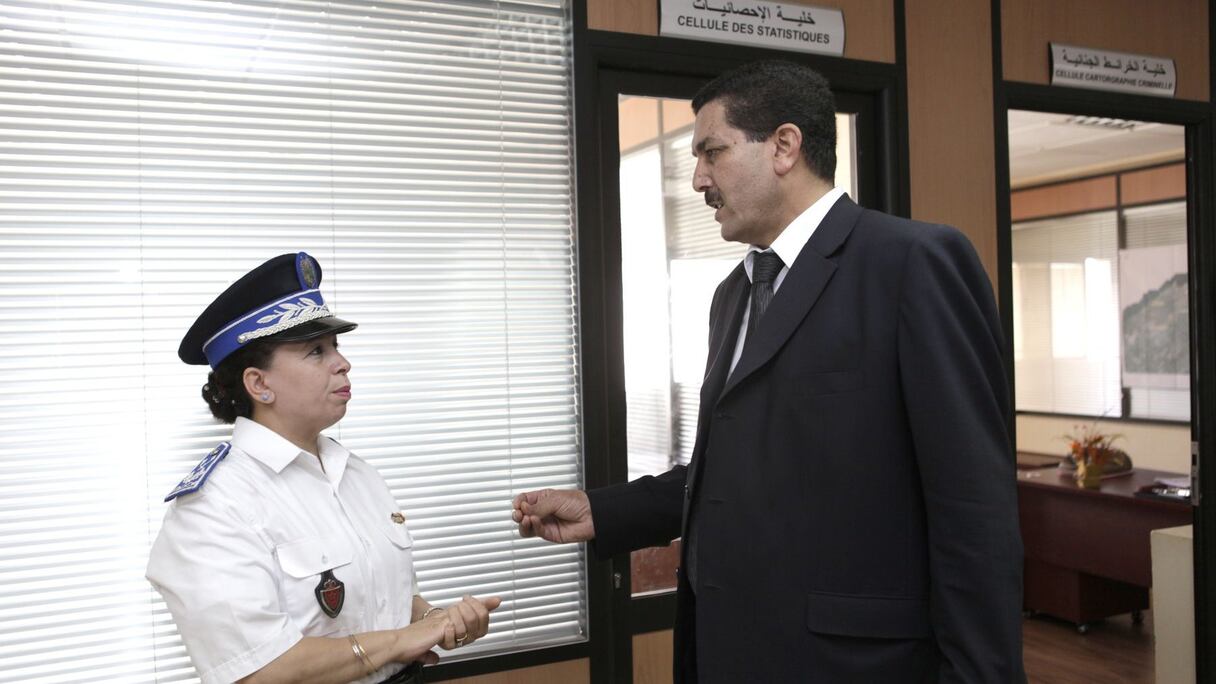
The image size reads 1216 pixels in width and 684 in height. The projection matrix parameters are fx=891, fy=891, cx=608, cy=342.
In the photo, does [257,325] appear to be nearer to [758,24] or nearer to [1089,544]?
[758,24]

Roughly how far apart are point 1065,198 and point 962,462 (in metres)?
8.45

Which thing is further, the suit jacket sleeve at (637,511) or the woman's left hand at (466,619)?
the suit jacket sleeve at (637,511)

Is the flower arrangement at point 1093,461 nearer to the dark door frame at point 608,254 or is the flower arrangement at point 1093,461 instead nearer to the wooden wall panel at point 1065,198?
the wooden wall panel at point 1065,198

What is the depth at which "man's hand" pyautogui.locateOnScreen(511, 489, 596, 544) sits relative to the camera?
206cm

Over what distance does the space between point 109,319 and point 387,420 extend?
0.73 m

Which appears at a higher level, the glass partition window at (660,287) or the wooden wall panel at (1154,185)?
the wooden wall panel at (1154,185)

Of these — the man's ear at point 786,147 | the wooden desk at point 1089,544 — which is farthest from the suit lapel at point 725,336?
the wooden desk at point 1089,544

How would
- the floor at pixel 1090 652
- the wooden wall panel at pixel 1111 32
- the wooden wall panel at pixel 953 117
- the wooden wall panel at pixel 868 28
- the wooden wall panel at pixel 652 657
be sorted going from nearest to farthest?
the wooden wall panel at pixel 652 657, the wooden wall panel at pixel 868 28, the wooden wall panel at pixel 953 117, the wooden wall panel at pixel 1111 32, the floor at pixel 1090 652

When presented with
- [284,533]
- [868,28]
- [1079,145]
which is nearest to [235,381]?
[284,533]

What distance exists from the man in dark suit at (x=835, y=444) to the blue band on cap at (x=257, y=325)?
79cm

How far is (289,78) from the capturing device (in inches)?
93.0

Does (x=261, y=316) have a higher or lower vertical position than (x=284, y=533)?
higher

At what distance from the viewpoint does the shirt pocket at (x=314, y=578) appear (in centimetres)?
154

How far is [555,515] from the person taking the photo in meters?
2.09
